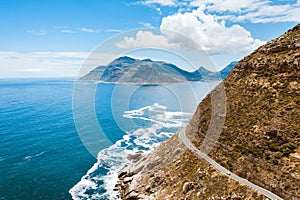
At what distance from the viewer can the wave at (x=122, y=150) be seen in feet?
130

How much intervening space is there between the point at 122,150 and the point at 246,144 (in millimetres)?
33972

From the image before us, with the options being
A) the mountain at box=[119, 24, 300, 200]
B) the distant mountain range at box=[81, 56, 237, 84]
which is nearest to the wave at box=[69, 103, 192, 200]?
the mountain at box=[119, 24, 300, 200]

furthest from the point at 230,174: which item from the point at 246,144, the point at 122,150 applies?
the point at 122,150

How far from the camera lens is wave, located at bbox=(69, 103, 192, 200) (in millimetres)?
39594

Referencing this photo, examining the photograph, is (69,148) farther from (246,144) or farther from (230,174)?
(246,144)

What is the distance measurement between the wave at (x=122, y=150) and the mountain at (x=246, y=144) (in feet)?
10.7

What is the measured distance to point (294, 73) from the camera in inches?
1352

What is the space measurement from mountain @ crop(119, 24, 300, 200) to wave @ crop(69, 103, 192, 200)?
327 cm

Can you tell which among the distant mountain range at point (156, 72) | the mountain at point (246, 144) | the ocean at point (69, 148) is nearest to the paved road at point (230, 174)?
the mountain at point (246, 144)

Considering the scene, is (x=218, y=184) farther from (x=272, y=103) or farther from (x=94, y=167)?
(x=94, y=167)

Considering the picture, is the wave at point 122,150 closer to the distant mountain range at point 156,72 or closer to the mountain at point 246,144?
the mountain at point 246,144

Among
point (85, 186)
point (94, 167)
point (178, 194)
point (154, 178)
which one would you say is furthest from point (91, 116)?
point (178, 194)

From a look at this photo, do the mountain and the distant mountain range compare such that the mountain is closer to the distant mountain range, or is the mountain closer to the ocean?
the distant mountain range

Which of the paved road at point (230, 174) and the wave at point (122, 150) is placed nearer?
the paved road at point (230, 174)
